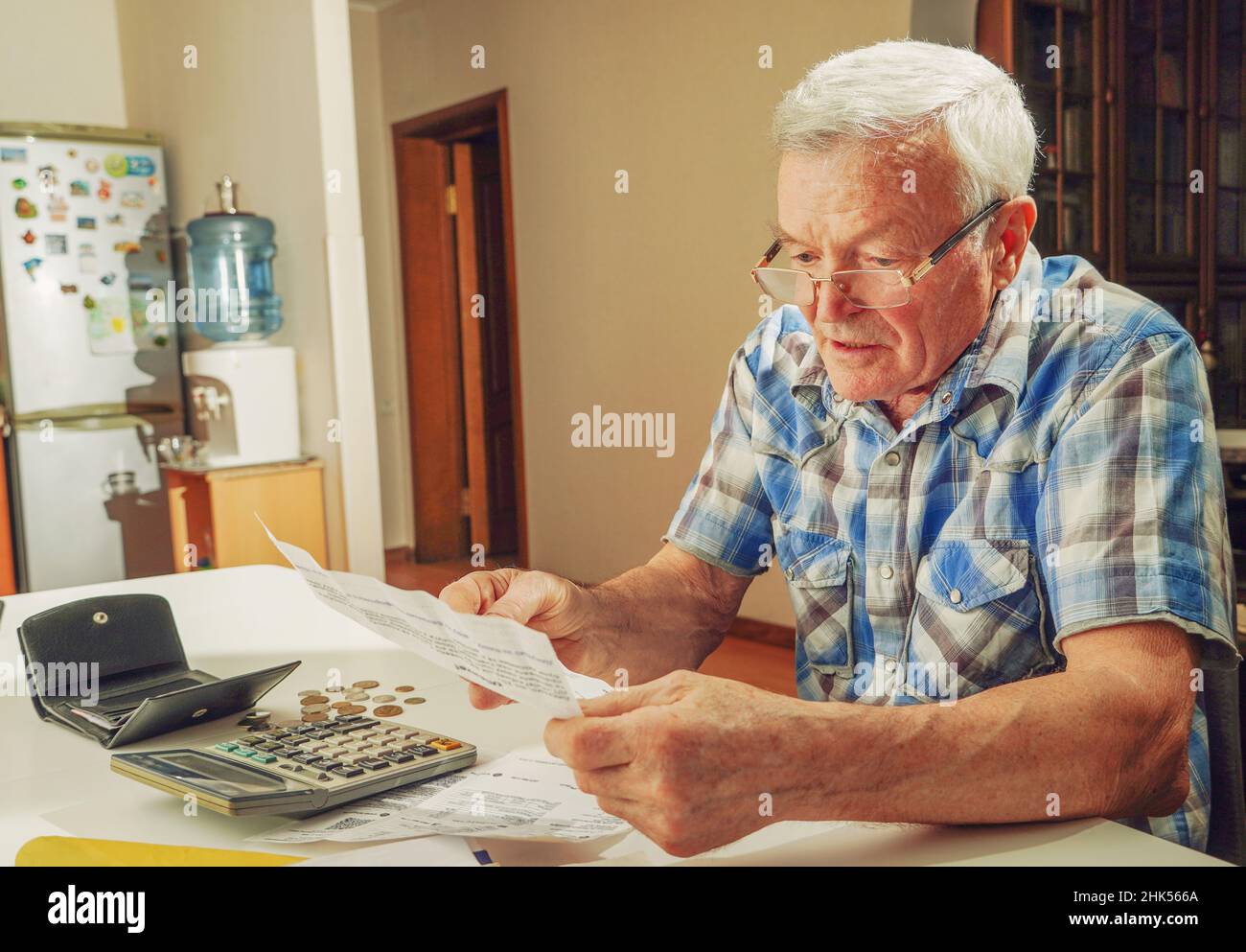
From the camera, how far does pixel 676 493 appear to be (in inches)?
172

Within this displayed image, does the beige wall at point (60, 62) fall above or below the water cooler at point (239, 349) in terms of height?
above

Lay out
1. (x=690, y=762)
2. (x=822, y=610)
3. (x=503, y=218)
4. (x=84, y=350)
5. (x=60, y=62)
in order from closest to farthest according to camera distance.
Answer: (x=690, y=762) → (x=822, y=610) → (x=84, y=350) → (x=60, y=62) → (x=503, y=218)

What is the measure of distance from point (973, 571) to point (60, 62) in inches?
196

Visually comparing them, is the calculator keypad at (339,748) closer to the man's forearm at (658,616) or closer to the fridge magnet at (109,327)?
the man's forearm at (658,616)

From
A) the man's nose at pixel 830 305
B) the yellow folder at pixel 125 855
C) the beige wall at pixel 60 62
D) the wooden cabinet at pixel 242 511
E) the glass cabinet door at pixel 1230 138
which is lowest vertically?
the wooden cabinet at pixel 242 511

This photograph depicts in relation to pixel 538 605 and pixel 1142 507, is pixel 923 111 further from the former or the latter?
pixel 538 605

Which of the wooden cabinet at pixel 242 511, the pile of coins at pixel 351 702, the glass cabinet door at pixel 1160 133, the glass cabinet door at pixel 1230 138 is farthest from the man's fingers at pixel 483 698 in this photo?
the glass cabinet door at pixel 1230 138

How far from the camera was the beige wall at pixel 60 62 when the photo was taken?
4.63m

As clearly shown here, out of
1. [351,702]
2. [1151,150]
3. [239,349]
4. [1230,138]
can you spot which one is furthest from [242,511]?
[1230,138]

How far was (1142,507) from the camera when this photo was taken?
0.93 metres

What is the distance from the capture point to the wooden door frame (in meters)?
5.18

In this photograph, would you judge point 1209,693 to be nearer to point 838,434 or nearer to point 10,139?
point 838,434
